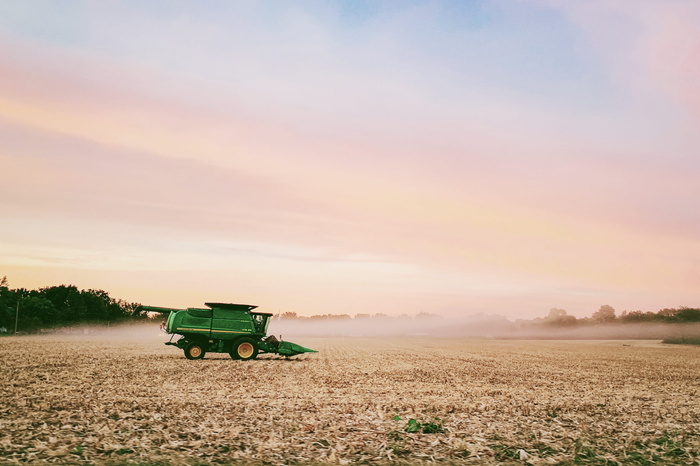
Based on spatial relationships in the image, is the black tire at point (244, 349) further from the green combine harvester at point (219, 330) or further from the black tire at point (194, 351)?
the black tire at point (194, 351)

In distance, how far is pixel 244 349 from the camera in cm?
3825

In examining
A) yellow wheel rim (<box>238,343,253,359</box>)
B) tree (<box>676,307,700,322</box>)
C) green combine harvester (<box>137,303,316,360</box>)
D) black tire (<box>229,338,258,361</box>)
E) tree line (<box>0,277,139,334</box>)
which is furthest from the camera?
tree (<box>676,307,700,322</box>)

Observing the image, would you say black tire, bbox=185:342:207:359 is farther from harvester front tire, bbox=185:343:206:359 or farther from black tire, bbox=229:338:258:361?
black tire, bbox=229:338:258:361

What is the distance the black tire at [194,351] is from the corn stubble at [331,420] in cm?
999

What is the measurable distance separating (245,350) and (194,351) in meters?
3.55

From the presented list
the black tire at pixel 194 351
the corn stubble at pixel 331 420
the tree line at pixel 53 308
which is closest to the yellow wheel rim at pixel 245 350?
the black tire at pixel 194 351

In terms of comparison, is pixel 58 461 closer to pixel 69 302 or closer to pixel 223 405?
pixel 223 405

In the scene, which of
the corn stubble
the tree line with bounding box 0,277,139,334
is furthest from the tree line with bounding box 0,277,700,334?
the corn stubble

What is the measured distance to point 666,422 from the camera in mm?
17062

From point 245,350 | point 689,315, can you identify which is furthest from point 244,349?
point 689,315

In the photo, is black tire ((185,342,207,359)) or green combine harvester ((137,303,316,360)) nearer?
green combine harvester ((137,303,316,360))

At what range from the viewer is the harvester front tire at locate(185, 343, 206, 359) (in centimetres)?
3809

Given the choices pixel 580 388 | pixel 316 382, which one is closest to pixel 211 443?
pixel 316 382

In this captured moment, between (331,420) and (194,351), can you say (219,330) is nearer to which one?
(194,351)
